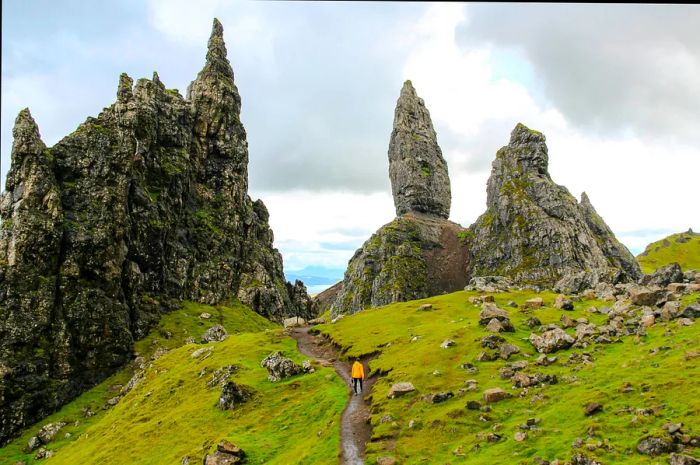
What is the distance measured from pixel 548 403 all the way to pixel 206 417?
42297 millimetres

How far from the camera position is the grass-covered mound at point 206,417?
157ft

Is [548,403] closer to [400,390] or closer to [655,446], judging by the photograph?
[655,446]

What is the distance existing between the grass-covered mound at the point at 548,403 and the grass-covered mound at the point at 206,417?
710cm

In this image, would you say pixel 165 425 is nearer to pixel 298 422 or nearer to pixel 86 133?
pixel 298 422

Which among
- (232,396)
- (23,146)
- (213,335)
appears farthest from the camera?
(23,146)

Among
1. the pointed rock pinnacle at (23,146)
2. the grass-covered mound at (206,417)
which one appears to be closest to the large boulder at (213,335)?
the grass-covered mound at (206,417)

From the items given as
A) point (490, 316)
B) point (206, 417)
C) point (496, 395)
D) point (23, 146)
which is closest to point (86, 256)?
point (23, 146)

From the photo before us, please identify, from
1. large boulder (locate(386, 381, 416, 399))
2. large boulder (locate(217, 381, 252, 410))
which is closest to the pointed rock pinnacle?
large boulder (locate(217, 381, 252, 410))

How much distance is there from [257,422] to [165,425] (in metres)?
16.9

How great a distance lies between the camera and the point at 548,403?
39.5 metres

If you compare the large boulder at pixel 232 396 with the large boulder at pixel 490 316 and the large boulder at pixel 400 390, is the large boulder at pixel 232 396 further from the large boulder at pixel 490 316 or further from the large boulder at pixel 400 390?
the large boulder at pixel 490 316

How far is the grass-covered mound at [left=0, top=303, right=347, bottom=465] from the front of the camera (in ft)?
157

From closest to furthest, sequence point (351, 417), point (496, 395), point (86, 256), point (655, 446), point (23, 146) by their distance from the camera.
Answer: point (655, 446)
point (496, 395)
point (351, 417)
point (86, 256)
point (23, 146)

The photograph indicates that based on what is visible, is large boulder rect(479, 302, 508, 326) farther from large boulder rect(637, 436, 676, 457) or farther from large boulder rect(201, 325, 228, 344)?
large boulder rect(201, 325, 228, 344)
